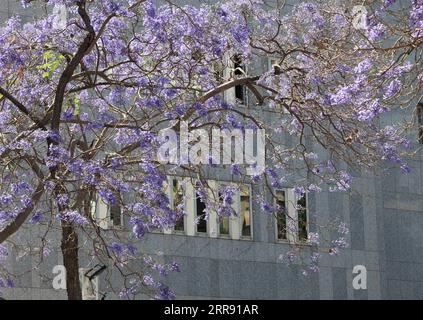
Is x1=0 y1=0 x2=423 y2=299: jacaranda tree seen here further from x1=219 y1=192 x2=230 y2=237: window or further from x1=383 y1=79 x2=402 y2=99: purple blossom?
x1=219 y1=192 x2=230 y2=237: window

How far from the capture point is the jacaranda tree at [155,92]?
1969cm

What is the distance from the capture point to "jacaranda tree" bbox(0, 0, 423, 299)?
19688mm

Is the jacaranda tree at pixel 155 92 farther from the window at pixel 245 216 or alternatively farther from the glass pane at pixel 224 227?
the glass pane at pixel 224 227

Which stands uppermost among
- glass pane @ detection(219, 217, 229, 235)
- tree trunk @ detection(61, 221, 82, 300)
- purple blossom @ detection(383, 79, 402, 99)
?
glass pane @ detection(219, 217, 229, 235)

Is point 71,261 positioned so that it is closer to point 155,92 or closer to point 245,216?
point 155,92

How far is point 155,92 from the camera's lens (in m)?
20.8

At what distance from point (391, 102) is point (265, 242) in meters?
18.9

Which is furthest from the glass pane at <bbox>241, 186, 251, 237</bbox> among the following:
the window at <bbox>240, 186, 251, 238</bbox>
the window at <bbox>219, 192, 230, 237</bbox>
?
the window at <bbox>219, 192, 230, 237</bbox>

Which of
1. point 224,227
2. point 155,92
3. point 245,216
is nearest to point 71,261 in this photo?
point 155,92

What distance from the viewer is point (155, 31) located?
823 inches

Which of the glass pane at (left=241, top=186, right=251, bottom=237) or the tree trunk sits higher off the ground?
the glass pane at (left=241, top=186, right=251, bottom=237)

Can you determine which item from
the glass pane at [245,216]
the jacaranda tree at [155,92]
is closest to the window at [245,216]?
the glass pane at [245,216]
